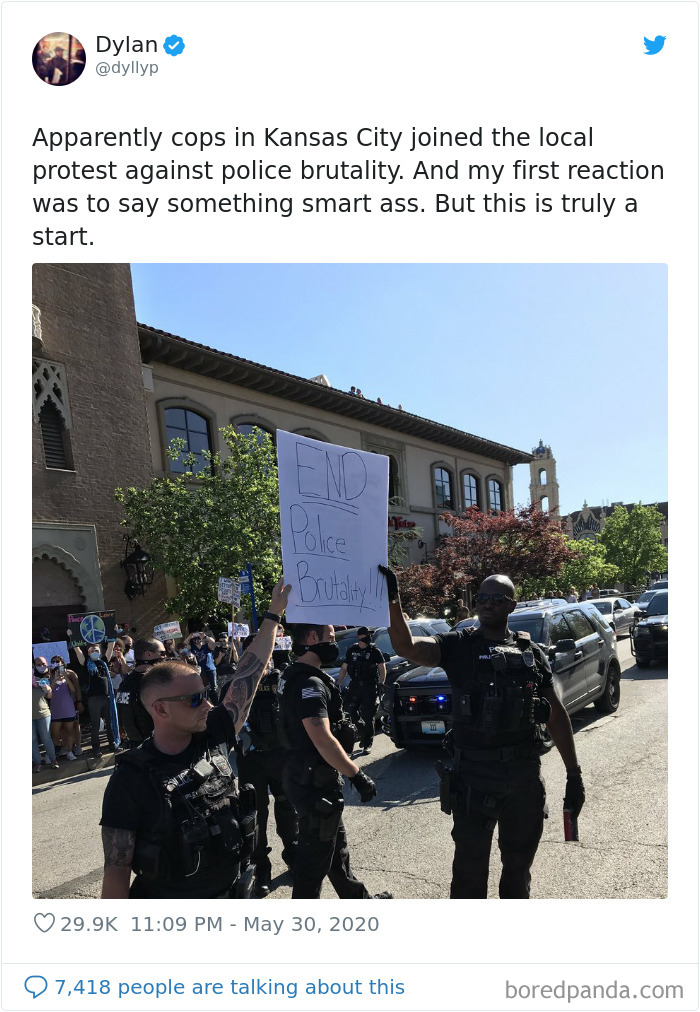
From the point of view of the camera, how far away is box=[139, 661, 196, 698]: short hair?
2.40 metres

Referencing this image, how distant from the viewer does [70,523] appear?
48.2 ft

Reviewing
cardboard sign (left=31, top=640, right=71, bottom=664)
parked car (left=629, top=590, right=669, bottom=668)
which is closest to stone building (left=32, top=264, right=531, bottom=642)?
cardboard sign (left=31, top=640, right=71, bottom=664)

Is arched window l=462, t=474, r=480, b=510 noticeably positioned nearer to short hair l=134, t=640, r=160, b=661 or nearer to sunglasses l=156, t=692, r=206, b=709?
short hair l=134, t=640, r=160, b=661

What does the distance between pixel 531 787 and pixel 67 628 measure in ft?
43.6

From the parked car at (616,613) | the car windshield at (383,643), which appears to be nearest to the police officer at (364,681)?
the car windshield at (383,643)

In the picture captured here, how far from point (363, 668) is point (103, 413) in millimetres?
10090

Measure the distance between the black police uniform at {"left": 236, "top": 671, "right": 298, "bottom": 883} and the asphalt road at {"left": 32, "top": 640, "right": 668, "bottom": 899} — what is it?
0.31 metres

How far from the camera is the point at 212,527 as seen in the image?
1439cm

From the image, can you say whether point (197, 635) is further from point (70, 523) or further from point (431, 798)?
point (431, 798)

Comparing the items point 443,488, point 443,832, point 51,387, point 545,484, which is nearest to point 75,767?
point 443,832

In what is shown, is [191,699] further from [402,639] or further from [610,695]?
[610,695]

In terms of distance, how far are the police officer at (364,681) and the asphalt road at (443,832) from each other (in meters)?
0.41

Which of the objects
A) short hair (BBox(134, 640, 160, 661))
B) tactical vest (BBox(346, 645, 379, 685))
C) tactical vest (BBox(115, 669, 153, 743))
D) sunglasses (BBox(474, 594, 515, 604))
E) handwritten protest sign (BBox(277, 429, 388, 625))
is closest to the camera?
handwritten protest sign (BBox(277, 429, 388, 625))

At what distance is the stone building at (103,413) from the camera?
14438 mm
